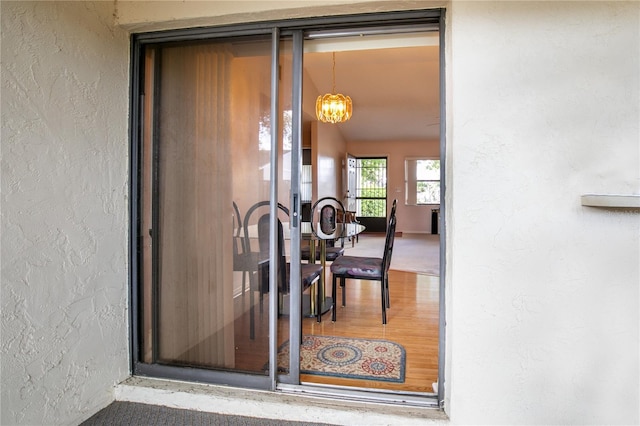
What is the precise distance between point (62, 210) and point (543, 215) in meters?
1.99

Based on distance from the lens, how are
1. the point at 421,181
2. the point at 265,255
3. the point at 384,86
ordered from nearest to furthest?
1. the point at 265,255
2. the point at 384,86
3. the point at 421,181

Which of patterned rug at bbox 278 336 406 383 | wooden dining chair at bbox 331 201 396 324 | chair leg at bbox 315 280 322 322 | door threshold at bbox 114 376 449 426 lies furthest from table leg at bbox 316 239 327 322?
door threshold at bbox 114 376 449 426

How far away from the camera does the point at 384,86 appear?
667cm

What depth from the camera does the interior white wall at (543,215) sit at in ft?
4.75

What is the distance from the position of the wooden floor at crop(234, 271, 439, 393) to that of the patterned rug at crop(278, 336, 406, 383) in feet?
0.18

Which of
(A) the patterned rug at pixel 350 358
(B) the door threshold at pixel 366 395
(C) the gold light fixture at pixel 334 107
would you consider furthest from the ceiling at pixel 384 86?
(B) the door threshold at pixel 366 395

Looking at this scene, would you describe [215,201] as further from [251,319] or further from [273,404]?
[273,404]

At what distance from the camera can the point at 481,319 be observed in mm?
1538

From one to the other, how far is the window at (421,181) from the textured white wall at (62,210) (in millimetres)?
8807

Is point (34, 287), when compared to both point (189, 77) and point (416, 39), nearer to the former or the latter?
point (189, 77)

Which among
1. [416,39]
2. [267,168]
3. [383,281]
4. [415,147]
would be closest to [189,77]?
[267,168]

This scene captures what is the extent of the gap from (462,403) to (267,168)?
1.36 metres

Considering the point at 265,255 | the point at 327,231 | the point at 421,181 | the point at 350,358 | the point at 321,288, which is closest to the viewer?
the point at 265,255

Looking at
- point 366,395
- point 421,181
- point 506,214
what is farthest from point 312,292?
point 421,181
